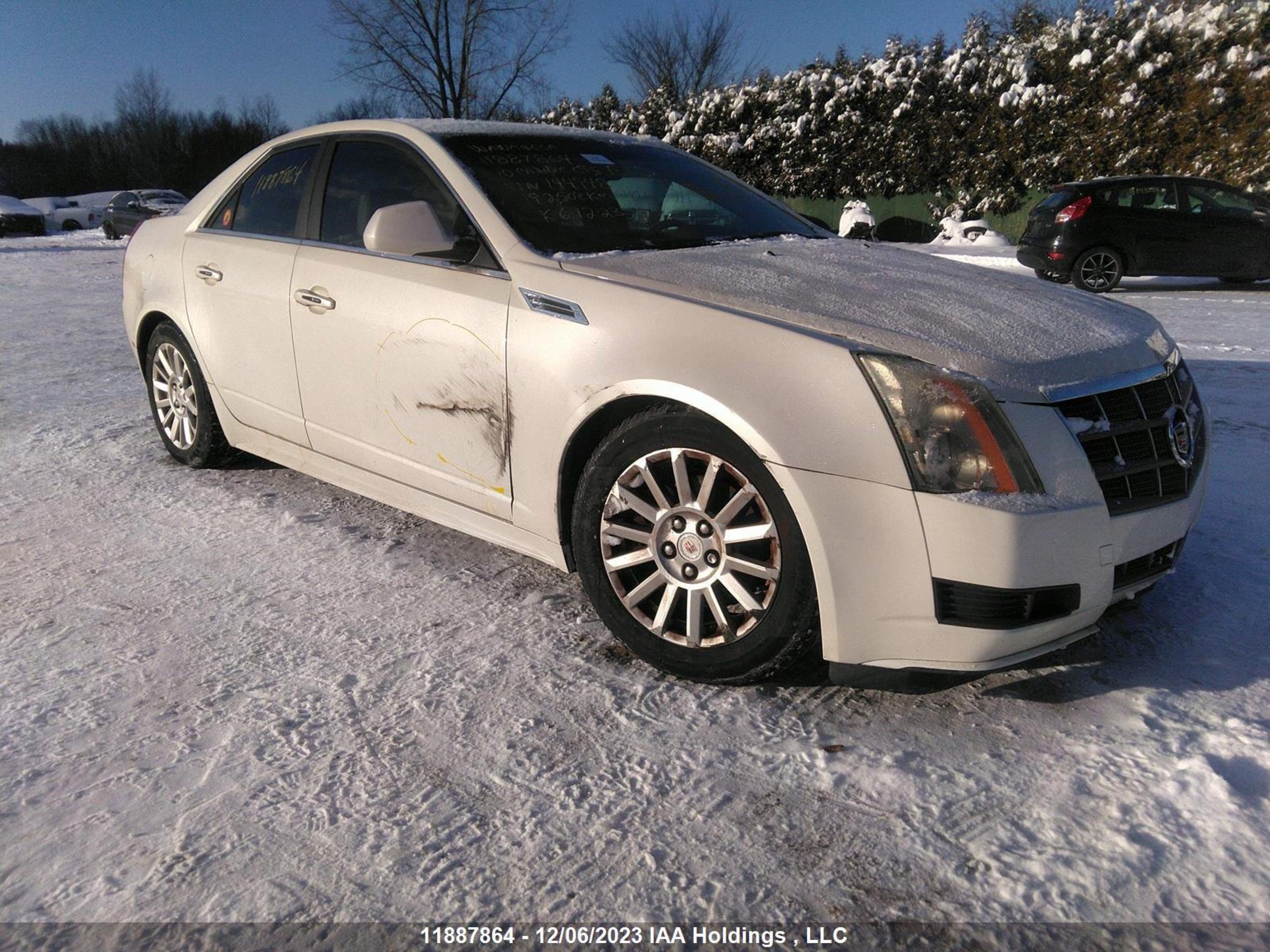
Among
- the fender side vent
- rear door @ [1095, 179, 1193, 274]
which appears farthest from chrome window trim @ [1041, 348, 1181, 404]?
rear door @ [1095, 179, 1193, 274]

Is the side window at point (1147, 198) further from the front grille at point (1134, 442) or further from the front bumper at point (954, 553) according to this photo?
the front bumper at point (954, 553)

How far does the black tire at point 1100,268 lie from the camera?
12328 mm

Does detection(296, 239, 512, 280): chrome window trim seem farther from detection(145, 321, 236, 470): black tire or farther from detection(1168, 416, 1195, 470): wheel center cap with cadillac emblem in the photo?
detection(1168, 416, 1195, 470): wheel center cap with cadillac emblem

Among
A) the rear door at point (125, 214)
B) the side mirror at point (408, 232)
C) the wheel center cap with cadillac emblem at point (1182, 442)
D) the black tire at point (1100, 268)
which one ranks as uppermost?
the side mirror at point (408, 232)

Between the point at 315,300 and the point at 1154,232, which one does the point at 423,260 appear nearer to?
the point at 315,300

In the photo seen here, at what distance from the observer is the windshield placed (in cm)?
321

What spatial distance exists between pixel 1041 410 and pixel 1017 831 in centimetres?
96

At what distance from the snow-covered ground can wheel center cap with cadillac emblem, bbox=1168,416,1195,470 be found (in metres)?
0.51

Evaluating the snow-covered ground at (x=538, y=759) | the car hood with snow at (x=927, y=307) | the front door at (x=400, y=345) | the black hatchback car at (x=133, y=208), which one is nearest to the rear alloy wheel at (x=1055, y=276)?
the snow-covered ground at (x=538, y=759)

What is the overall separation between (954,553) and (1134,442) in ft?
2.13

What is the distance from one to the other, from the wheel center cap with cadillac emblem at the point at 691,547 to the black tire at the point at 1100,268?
11.4 meters

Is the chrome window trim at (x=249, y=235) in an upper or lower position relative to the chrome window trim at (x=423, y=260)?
lower

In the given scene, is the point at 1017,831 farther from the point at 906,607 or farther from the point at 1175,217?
the point at 1175,217

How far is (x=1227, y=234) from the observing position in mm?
12320
